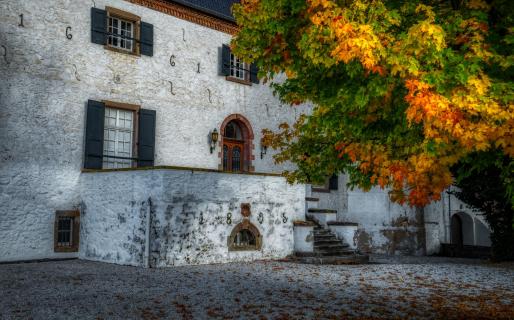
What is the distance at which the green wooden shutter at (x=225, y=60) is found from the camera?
51.2 ft

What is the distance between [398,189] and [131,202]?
283 inches

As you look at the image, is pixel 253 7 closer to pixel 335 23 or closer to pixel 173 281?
pixel 335 23

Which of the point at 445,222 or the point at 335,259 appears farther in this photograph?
the point at 445,222

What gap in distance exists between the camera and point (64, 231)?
12164 millimetres

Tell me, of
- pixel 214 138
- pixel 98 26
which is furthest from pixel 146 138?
pixel 98 26

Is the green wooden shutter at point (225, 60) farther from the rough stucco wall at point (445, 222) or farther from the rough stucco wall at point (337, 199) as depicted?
the rough stucco wall at point (445, 222)

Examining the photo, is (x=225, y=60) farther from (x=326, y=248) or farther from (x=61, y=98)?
(x=326, y=248)

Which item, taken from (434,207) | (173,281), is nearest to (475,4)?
(173,281)

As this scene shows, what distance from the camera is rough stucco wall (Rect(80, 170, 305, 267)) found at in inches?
430

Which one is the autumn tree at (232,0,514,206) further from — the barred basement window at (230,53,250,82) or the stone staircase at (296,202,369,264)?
the barred basement window at (230,53,250,82)

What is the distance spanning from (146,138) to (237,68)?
4.21 metres

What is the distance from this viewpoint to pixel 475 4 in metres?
5.32

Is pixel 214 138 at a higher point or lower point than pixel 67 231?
higher

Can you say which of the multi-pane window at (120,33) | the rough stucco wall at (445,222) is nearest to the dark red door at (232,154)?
the multi-pane window at (120,33)
